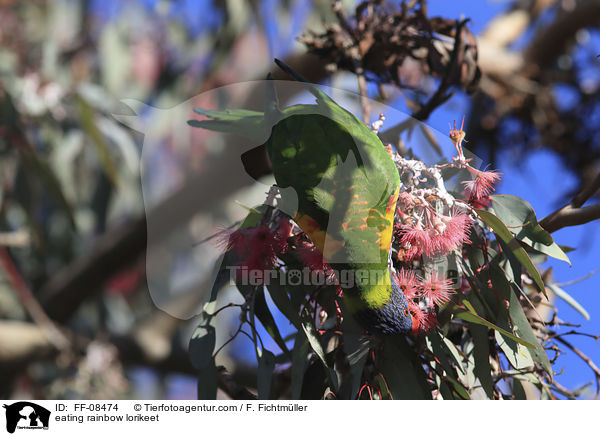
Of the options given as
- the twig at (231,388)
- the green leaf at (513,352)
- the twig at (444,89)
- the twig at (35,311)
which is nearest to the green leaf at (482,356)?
the green leaf at (513,352)

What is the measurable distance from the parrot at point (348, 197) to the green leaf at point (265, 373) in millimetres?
153

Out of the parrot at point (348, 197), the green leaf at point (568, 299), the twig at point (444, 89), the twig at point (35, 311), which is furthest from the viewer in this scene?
the twig at point (35, 311)

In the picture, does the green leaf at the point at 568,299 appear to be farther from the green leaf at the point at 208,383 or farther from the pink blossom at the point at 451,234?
the green leaf at the point at 208,383

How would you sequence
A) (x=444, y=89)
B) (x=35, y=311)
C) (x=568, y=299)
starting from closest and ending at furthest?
1. (x=568, y=299)
2. (x=444, y=89)
3. (x=35, y=311)

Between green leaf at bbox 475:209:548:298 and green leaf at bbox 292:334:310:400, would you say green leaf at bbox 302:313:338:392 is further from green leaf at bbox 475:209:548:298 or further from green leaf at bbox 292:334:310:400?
green leaf at bbox 475:209:548:298


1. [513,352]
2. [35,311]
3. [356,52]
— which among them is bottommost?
[513,352]

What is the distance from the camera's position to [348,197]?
56 cm

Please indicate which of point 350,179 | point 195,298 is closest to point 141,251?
point 195,298

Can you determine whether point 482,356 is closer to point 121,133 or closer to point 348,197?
point 348,197

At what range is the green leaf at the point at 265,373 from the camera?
65 cm
